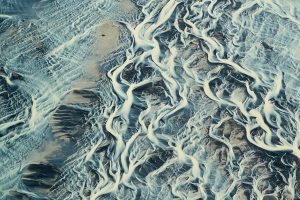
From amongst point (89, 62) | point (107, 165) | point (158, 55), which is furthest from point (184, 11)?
point (107, 165)

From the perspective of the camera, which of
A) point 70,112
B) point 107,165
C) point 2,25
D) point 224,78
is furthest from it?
point 2,25

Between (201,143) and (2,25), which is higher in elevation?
(2,25)

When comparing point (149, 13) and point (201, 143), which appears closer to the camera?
point (201, 143)

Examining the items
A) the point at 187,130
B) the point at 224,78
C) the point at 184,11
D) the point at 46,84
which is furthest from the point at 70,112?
the point at 184,11

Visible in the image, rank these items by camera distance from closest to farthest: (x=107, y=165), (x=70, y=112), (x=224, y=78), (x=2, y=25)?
(x=107, y=165) → (x=70, y=112) → (x=224, y=78) → (x=2, y=25)

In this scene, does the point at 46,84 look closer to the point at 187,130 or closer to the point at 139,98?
the point at 139,98

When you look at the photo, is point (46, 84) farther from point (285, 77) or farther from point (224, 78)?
point (285, 77)
